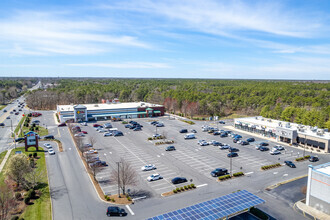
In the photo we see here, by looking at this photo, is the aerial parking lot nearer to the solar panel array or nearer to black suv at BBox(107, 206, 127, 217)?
black suv at BBox(107, 206, 127, 217)

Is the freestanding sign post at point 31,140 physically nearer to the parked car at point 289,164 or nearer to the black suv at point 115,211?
the black suv at point 115,211

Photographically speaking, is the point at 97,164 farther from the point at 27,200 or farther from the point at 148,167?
the point at 27,200

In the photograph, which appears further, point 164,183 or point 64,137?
point 64,137

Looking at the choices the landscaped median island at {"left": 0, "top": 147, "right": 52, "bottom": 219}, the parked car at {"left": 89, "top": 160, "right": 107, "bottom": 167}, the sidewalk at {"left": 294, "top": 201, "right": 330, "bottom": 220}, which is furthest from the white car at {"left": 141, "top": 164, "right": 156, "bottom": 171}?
the sidewalk at {"left": 294, "top": 201, "right": 330, "bottom": 220}

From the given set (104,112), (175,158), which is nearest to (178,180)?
(175,158)

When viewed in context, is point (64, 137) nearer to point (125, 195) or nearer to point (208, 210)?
point (125, 195)

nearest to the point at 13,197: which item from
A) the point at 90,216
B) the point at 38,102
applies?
the point at 90,216
